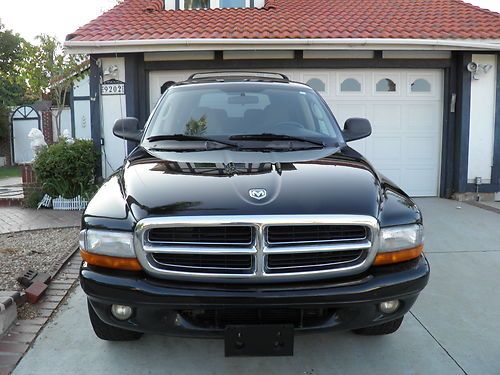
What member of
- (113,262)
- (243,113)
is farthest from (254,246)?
(243,113)

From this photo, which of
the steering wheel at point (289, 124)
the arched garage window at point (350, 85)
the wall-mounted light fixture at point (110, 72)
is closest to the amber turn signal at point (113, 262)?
the steering wheel at point (289, 124)

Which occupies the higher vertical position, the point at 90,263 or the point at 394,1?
the point at 394,1

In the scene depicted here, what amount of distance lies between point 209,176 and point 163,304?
0.76m

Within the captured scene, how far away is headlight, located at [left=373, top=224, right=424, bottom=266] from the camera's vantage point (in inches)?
97.7

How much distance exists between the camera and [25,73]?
16578mm

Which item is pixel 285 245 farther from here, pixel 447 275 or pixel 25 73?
pixel 25 73

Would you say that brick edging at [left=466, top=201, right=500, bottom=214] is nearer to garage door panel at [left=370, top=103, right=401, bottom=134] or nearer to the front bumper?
garage door panel at [left=370, top=103, right=401, bottom=134]

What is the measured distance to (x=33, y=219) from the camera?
7176 mm

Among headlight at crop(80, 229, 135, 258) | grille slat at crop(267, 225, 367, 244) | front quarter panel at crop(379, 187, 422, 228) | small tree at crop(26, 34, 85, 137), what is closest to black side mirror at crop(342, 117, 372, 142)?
front quarter panel at crop(379, 187, 422, 228)

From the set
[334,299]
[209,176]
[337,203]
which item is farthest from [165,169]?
[334,299]

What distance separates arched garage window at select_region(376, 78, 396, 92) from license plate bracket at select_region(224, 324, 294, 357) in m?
7.11

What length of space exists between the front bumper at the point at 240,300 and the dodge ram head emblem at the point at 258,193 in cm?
45

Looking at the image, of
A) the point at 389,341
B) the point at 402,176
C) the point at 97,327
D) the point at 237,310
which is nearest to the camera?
the point at 237,310

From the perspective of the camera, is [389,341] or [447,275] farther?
[447,275]
